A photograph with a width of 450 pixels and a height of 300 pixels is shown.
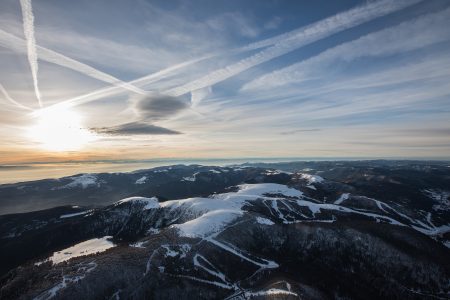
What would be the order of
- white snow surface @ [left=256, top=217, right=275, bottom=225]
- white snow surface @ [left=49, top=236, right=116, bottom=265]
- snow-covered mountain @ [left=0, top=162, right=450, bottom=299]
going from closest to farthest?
snow-covered mountain @ [left=0, top=162, right=450, bottom=299] < white snow surface @ [left=49, top=236, right=116, bottom=265] < white snow surface @ [left=256, top=217, right=275, bottom=225]

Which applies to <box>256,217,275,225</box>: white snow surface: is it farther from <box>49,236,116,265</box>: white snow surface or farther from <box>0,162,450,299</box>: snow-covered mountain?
<box>49,236,116,265</box>: white snow surface

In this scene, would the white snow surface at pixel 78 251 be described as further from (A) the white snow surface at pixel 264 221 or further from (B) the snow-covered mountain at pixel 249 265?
(A) the white snow surface at pixel 264 221

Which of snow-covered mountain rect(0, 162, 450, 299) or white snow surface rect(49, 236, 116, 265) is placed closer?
snow-covered mountain rect(0, 162, 450, 299)

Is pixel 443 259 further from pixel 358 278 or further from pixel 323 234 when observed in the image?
pixel 323 234

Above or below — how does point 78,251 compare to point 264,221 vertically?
below

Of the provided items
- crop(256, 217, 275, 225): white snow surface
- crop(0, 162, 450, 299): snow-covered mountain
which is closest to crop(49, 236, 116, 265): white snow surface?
crop(0, 162, 450, 299): snow-covered mountain

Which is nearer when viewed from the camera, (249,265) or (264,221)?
(249,265)

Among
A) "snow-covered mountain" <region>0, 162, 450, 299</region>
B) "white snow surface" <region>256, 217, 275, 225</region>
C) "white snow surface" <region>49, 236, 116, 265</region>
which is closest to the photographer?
"snow-covered mountain" <region>0, 162, 450, 299</region>

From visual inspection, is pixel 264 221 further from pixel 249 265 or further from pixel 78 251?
pixel 78 251

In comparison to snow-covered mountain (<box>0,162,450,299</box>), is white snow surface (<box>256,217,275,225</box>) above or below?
above

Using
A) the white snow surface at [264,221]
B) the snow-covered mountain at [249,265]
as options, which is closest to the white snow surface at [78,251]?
the snow-covered mountain at [249,265]

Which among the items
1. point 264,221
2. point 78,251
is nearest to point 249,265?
point 264,221
